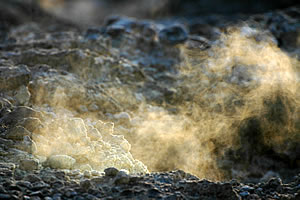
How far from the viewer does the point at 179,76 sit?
4.85m

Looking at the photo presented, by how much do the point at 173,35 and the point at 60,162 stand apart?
348 centimetres

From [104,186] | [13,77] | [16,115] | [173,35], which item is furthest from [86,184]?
[173,35]

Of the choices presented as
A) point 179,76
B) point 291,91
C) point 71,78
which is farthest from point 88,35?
point 291,91

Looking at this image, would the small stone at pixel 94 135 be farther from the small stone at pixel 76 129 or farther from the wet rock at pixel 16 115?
the wet rock at pixel 16 115

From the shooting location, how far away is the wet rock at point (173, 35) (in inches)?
216

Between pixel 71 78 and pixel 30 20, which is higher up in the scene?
pixel 30 20

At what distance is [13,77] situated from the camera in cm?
387

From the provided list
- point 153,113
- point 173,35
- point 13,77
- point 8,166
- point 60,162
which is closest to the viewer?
point 8,166

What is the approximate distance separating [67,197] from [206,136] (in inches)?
84.4

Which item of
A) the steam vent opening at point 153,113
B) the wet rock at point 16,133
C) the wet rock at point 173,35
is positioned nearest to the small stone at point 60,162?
the steam vent opening at point 153,113

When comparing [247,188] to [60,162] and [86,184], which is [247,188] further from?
[60,162]

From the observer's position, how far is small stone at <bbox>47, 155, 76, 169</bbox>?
2.71 meters

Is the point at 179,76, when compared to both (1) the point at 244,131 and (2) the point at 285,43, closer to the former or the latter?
(1) the point at 244,131

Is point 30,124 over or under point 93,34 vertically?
under
